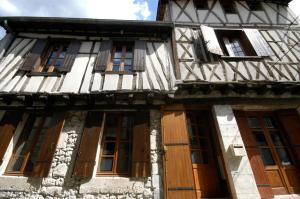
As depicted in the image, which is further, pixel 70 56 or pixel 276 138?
pixel 70 56

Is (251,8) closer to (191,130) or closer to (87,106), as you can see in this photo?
(191,130)

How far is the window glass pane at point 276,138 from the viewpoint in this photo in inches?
Answer: 188

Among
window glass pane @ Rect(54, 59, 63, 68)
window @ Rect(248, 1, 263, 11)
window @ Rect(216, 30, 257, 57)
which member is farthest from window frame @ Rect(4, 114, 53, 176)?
window @ Rect(248, 1, 263, 11)

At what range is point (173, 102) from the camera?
4977 mm

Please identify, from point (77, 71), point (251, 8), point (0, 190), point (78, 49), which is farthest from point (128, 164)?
point (251, 8)

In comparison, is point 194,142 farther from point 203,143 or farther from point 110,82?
point 110,82

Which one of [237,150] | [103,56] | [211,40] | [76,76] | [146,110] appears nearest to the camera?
[237,150]

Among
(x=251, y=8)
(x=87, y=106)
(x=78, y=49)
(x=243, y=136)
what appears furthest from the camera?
(x=251, y=8)

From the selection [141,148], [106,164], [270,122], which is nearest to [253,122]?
[270,122]

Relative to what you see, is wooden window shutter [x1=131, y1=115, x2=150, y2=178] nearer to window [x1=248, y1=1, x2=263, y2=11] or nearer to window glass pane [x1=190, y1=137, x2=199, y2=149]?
window glass pane [x1=190, y1=137, x2=199, y2=149]

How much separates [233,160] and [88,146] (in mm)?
3169

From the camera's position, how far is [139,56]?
5.93 meters

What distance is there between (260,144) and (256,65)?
249 cm

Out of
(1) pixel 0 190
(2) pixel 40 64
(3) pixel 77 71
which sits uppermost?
(2) pixel 40 64
